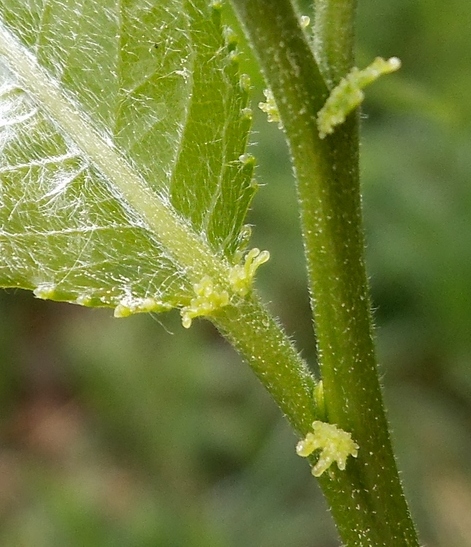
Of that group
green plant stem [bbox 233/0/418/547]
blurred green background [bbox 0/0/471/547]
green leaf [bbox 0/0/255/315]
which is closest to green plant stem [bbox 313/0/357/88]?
green plant stem [bbox 233/0/418/547]

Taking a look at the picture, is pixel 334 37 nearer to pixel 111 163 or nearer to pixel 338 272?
pixel 338 272

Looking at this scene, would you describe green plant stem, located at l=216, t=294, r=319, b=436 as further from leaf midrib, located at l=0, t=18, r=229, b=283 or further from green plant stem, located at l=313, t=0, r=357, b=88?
green plant stem, located at l=313, t=0, r=357, b=88

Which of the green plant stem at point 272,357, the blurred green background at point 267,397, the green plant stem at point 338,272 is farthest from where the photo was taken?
the blurred green background at point 267,397

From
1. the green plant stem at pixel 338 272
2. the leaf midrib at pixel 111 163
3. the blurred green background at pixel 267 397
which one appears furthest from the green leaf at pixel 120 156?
the blurred green background at pixel 267 397

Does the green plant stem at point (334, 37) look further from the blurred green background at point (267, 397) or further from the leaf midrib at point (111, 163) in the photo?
the blurred green background at point (267, 397)

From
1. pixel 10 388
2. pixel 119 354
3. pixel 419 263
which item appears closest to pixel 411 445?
pixel 419 263

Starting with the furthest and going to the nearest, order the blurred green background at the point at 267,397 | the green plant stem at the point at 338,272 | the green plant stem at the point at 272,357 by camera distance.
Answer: the blurred green background at the point at 267,397 → the green plant stem at the point at 272,357 → the green plant stem at the point at 338,272

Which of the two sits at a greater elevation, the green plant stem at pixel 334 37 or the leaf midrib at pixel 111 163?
the leaf midrib at pixel 111 163
